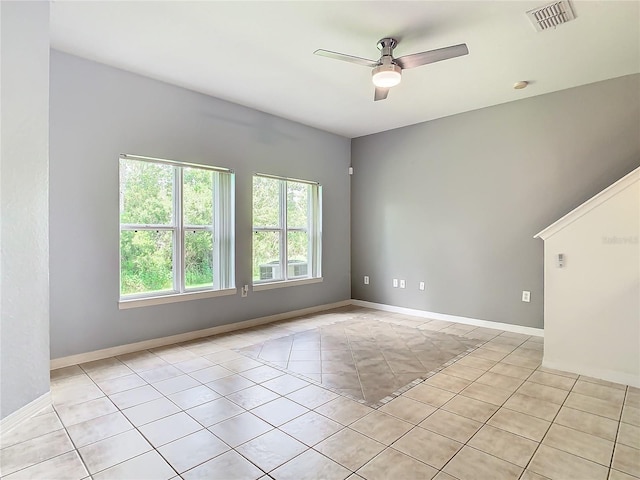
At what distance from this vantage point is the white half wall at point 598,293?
2.91 m

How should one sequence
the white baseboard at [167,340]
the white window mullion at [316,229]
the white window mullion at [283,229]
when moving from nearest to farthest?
the white baseboard at [167,340] → the white window mullion at [283,229] → the white window mullion at [316,229]

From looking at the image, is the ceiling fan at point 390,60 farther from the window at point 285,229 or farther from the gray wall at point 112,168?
the window at point 285,229

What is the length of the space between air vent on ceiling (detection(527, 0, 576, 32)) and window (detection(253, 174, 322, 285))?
3.36 m

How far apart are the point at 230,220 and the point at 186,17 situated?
2.35 meters

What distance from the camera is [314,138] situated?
554cm

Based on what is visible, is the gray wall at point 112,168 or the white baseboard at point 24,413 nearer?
the white baseboard at point 24,413

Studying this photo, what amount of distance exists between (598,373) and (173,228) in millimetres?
4370

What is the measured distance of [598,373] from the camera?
9.93 ft

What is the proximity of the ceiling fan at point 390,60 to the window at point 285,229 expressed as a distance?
2.38 metres

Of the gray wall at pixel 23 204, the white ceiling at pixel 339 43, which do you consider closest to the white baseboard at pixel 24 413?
the gray wall at pixel 23 204

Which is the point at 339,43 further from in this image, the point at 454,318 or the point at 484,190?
the point at 454,318

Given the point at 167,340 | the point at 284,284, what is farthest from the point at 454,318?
the point at 167,340

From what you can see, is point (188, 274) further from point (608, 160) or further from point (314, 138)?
point (608, 160)

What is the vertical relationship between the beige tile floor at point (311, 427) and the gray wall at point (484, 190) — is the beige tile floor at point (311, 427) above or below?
below
